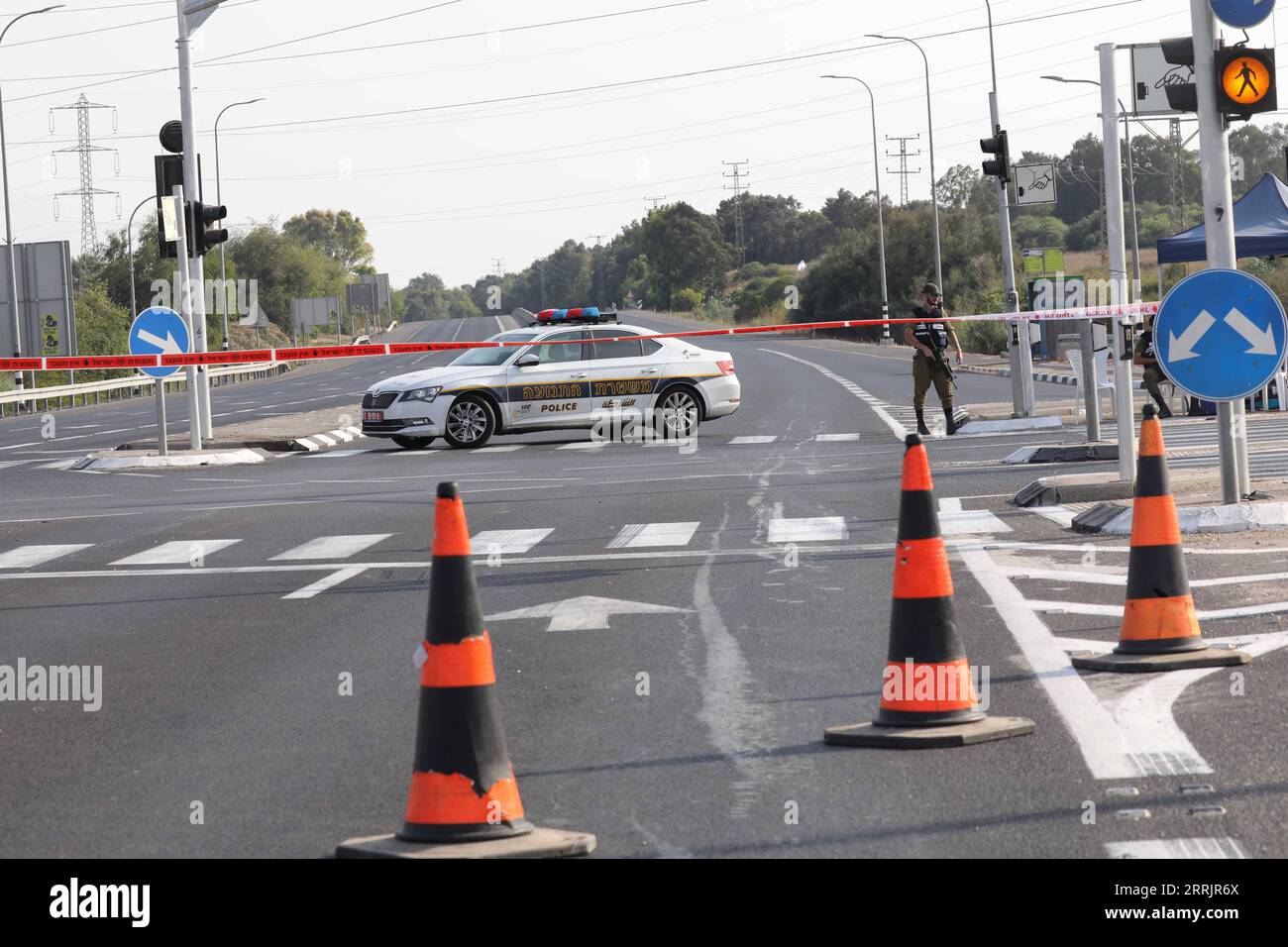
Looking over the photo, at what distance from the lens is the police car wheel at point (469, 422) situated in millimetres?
24375

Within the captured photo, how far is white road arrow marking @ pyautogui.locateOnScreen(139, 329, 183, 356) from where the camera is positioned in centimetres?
2169

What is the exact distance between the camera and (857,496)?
51.3 ft

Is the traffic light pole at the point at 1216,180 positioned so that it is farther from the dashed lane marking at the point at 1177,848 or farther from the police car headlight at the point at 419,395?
the police car headlight at the point at 419,395

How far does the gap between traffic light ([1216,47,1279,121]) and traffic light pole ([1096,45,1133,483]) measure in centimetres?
253

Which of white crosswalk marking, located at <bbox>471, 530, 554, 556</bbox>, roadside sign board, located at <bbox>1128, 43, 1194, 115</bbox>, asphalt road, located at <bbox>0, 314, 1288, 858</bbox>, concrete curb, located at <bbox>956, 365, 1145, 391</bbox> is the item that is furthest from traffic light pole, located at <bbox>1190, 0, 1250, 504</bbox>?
concrete curb, located at <bbox>956, 365, 1145, 391</bbox>

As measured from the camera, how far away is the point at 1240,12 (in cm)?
1123

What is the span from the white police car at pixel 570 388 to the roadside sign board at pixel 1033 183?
482 cm

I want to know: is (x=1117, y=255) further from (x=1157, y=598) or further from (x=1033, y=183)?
(x=1033, y=183)

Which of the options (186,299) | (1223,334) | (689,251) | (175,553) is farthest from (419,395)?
(689,251)

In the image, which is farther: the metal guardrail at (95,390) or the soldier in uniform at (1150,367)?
the metal guardrail at (95,390)

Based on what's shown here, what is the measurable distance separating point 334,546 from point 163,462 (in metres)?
10.0

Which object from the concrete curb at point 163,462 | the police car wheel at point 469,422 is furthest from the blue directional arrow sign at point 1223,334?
the concrete curb at point 163,462

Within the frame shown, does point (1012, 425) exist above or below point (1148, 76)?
below
